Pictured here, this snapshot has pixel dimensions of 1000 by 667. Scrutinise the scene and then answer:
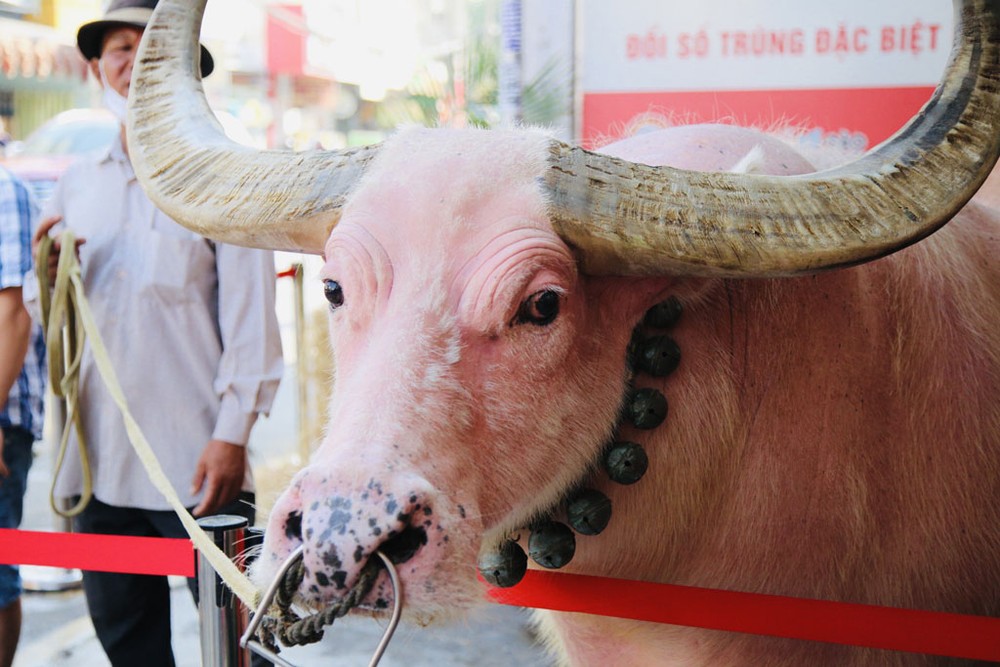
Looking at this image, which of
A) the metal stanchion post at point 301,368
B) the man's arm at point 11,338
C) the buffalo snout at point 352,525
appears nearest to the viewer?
the buffalo snout at point 352,525

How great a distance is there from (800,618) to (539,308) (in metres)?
0.84

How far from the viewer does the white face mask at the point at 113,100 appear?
3184 millimetres

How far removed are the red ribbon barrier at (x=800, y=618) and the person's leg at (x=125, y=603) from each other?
5.83 ft

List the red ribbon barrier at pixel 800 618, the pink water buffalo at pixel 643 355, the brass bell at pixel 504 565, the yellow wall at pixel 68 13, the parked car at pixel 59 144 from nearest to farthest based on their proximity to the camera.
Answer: the pink water buffalo at pixel 643 355 < the red ribbon barrier at pixel 800 618 < the brass bell at pixel 504 565 < the parked car at pixel 59 144 < the yellow wall at pixel 68 13

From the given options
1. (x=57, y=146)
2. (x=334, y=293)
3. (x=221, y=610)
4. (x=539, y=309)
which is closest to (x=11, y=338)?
(x=221, y=610)

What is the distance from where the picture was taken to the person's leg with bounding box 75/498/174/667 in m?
3.11

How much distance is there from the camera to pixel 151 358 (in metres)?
3.07

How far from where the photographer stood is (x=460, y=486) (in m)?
1.68

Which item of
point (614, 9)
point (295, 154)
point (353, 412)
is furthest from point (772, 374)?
point (614, 9)

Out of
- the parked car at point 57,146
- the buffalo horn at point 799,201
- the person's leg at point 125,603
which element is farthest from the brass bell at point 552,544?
the parked car at point 57,146

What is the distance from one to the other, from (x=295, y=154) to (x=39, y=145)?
1173 centimetres

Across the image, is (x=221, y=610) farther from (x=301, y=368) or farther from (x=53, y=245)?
(x=301, y=368)

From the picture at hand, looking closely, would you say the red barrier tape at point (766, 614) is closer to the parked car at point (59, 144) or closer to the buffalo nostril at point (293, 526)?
the buffalo nostril at point (293, 526)

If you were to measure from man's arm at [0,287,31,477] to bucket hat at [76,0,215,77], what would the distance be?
0.89m
